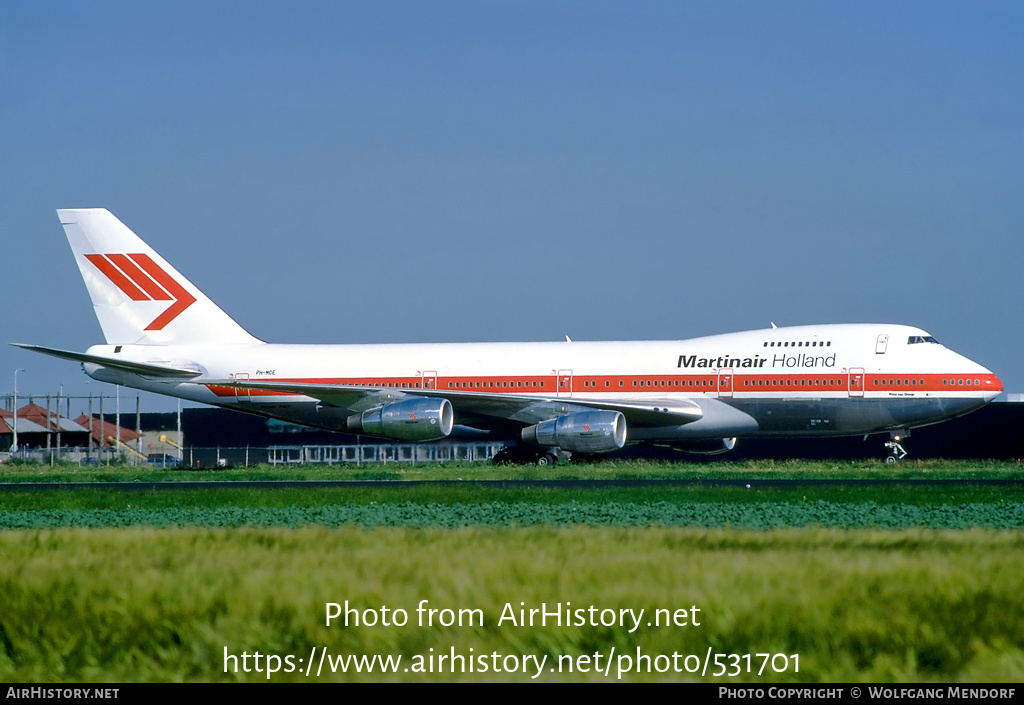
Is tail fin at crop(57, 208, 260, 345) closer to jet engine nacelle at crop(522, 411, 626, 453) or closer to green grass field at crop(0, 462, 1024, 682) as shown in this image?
jet engine nacelle at crop(522, 411, 626, 453)

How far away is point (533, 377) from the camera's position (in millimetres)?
41312

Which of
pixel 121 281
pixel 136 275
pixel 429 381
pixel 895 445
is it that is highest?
pixel 136 275

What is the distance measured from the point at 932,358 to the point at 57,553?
30.1m

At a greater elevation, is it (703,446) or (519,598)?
(703,446)

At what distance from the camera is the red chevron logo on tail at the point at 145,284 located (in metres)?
45.1

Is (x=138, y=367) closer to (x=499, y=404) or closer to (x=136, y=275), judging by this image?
(x=136, y=275)

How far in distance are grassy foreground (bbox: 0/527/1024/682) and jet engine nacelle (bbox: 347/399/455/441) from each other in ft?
87.7

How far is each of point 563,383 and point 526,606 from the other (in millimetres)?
32245

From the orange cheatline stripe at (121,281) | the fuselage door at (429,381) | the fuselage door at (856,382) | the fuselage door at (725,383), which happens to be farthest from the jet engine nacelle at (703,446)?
the orange cheatline stripe at (121,281)

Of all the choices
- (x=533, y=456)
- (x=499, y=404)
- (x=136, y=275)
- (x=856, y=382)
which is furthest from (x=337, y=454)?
(x=856, y=382)

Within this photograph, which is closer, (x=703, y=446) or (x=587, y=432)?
(x=587, y=432)

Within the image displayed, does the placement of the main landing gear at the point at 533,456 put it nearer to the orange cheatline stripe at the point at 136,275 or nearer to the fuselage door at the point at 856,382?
the fuselage door at the point at 856,382
